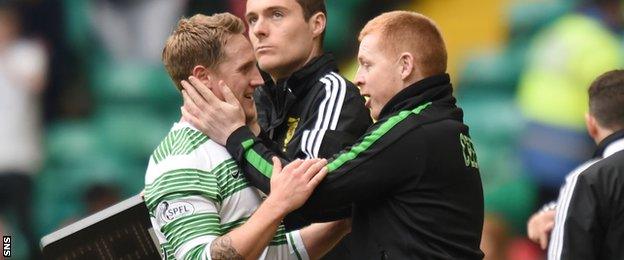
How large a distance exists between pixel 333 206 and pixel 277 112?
3.25 ft

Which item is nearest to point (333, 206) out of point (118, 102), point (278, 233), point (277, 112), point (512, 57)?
point (278, 233)

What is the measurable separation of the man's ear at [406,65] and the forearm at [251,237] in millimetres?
580

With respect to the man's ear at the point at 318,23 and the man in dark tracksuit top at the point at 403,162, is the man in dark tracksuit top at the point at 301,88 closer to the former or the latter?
the man's ear at the point at 318,23

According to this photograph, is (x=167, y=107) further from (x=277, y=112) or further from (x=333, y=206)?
(x=333, y=206)

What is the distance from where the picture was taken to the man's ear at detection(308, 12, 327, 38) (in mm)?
5062

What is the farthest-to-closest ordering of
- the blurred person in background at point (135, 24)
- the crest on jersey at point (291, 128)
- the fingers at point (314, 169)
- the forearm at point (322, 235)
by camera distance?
1. the blurred person in background at point (135, 24)
2. the crest on jersey at point (291, 128)
3. the forearm at point (322, 235)
4. the fingers at point (314, 169)

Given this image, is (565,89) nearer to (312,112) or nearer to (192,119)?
(312,112)

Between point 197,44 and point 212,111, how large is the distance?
20cm

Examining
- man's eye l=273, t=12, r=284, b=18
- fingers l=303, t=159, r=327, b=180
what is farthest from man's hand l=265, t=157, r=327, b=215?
man's eye l=273, t=12, r=284, b=18

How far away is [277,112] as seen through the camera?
4.94m

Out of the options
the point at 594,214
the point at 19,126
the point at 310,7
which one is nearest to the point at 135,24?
the point at 19,126

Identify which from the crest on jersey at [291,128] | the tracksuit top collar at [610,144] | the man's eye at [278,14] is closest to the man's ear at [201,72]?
the crest on jersey at [291,128]

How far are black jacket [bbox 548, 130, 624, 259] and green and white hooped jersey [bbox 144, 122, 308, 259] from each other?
120 centimetres

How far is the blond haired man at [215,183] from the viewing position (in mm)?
3887
